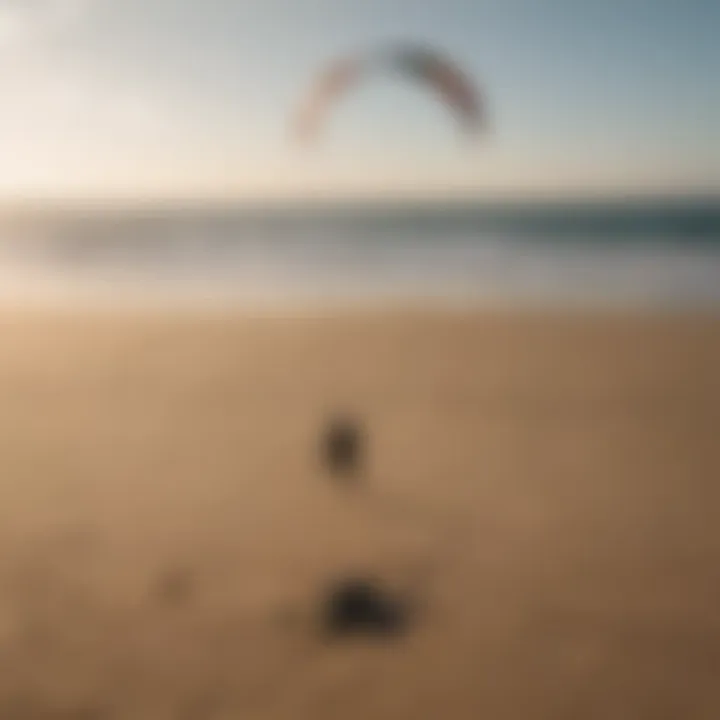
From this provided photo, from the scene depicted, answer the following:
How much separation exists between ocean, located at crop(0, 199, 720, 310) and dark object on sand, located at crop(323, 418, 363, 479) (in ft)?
0.59

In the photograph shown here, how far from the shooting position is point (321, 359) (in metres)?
1.19

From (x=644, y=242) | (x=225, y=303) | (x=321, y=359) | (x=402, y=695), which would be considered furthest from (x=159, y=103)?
(x=402, y=695)

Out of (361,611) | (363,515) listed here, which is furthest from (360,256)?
(361,611)

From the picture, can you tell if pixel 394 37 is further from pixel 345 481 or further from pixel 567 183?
pixel 345 481

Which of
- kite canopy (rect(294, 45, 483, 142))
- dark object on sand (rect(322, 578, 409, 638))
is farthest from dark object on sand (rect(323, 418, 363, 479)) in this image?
kite canopy (rect(294, 45, 483, 142))

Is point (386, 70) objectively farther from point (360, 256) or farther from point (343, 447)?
point (343, 447)

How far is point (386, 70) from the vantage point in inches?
49.1

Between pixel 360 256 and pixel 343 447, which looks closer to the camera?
pixel 343 447

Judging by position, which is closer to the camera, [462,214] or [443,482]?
[443,482]

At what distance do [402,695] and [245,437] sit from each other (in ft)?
1.14

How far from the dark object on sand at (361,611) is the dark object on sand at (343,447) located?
13 cm

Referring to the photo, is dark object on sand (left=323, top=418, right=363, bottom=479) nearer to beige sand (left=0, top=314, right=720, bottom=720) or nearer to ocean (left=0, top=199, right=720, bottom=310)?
beige sand (left=0, top=314, right=720, bottom=720)

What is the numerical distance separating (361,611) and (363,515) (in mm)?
112

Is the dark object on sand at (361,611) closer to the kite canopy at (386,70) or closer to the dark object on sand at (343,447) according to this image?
the dark object on sand at (343,447)
